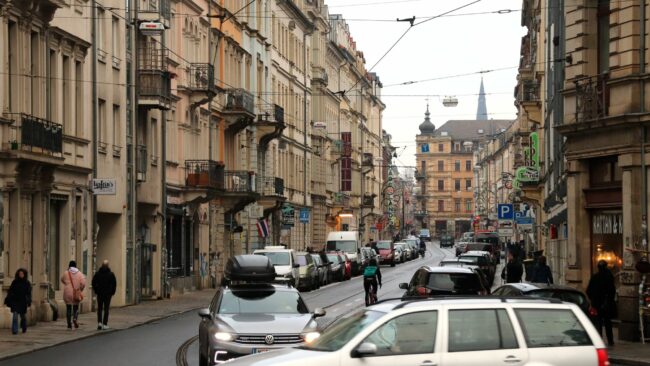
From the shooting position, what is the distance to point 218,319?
2080cm

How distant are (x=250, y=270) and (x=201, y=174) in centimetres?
1625

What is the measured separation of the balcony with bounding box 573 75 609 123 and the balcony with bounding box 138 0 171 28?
725 inches

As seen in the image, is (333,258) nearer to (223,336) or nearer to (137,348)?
(137,348)

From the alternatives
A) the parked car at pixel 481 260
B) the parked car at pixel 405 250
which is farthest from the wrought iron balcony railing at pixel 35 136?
the parked car at pixel 405 250

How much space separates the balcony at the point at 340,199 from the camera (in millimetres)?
101500

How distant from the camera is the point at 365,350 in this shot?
13234mm

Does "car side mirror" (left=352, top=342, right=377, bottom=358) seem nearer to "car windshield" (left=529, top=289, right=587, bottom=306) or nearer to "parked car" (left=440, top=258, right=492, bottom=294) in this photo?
"car windshield" (left=529, top=289, right=587, bottom=306)

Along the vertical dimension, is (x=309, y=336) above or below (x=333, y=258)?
above

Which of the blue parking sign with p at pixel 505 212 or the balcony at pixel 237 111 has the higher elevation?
the balcony at pixel 237 111

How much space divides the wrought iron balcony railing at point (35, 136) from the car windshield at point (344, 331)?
20.3 meters

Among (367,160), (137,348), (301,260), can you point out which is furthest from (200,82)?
(367,160)

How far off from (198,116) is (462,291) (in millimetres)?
28398

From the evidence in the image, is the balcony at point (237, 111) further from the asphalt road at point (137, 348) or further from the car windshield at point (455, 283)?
the car windshield at point (455, 283)

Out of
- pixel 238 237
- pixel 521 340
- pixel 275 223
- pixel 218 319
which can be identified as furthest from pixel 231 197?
pixel 521 340
